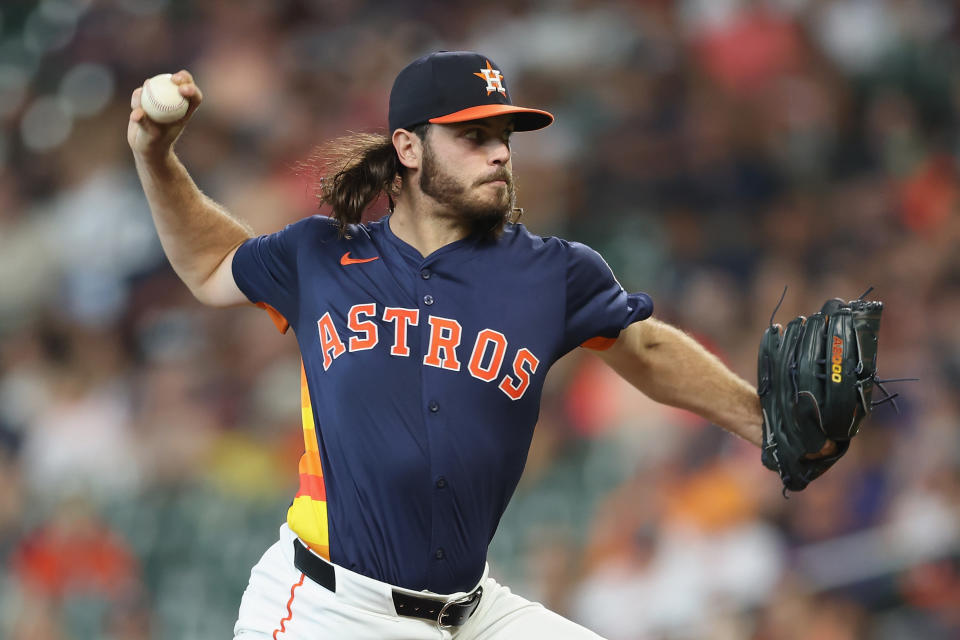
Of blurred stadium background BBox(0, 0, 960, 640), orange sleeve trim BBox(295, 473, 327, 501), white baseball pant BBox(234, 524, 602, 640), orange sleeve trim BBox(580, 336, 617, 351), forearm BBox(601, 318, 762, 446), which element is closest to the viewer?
white baseball pant BBox(234, 524, 602, 640)

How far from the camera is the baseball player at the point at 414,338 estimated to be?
9.89ft

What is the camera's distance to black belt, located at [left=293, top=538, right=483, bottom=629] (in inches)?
119

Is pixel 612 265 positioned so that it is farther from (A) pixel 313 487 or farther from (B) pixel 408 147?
(A) pixel 313 487

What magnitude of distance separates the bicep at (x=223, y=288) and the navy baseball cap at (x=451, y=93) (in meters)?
A: 0.59

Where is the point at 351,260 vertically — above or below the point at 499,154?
below

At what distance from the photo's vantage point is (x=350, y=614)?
9.83 ft

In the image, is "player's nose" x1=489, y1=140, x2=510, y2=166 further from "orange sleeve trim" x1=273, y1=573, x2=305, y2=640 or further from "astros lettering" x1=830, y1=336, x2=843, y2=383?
"orange sleeve trim" x1=273, y1=573, x2=305, y2=640

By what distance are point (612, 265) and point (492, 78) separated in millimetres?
3996

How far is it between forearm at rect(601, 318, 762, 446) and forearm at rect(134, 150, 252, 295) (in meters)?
1.10

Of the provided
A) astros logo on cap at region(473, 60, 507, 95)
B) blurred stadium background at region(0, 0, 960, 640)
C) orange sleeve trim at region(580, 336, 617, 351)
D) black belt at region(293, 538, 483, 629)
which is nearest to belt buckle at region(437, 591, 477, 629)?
black belt at region(293, 538, 483, 629)

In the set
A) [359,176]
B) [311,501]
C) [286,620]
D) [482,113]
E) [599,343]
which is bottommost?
[286,620]

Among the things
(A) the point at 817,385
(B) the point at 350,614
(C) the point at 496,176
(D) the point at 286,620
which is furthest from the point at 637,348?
(D) the point at 286,620

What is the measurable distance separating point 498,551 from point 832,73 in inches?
142

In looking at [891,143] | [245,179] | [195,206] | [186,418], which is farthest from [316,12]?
[195,206]
